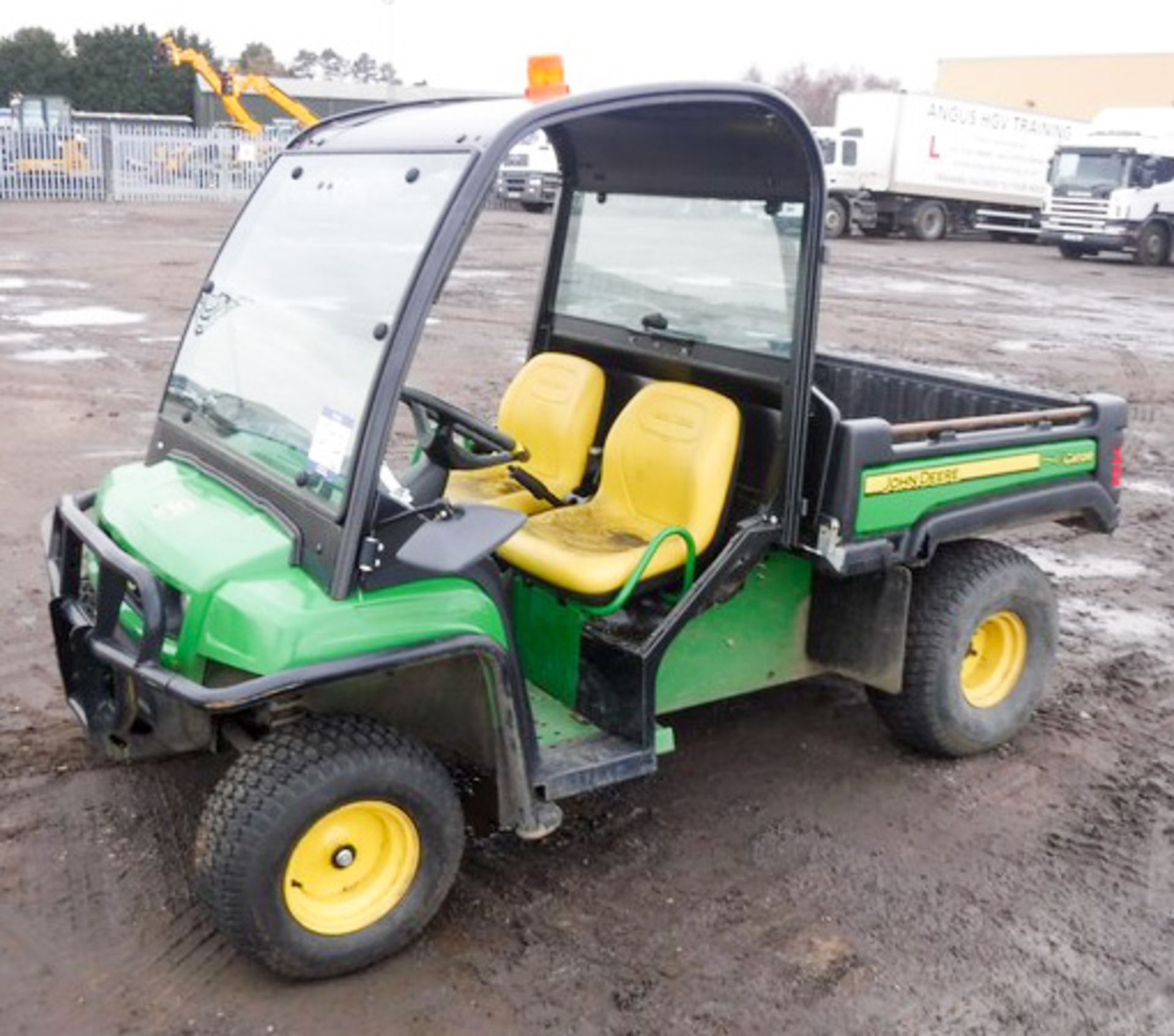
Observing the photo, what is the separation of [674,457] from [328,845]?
154 cm

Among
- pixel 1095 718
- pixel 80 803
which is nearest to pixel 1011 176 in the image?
pixel 1095 718

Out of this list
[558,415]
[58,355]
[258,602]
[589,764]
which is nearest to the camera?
[258,602]

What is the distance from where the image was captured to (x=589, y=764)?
3334mm

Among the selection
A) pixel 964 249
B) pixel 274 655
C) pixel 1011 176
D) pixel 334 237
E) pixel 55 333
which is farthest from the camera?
pixel 1011 176

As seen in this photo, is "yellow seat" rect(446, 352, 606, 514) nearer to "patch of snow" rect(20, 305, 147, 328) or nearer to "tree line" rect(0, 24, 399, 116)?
"patch of snow" rect(20, 305, 147, 328)

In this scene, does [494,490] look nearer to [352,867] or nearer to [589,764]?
[589,764]

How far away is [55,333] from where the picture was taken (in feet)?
37.4

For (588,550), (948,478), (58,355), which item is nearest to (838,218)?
(58,355)

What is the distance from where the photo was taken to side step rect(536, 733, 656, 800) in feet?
10.6

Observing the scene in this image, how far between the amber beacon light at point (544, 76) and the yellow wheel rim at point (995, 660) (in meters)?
2.31

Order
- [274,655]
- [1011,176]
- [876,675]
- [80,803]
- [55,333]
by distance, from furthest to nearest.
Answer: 1. [1011,176]
2. [55,333]
3. [876,675]
4. [80,803]
5. [274,655]

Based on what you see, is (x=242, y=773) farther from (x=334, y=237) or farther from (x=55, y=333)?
(x=55, y=333)

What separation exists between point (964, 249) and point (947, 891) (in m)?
25.2

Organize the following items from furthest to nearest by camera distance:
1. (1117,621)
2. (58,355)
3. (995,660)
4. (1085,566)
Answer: (58,355) → (1085,566) → (1117,621) → (995,660)
